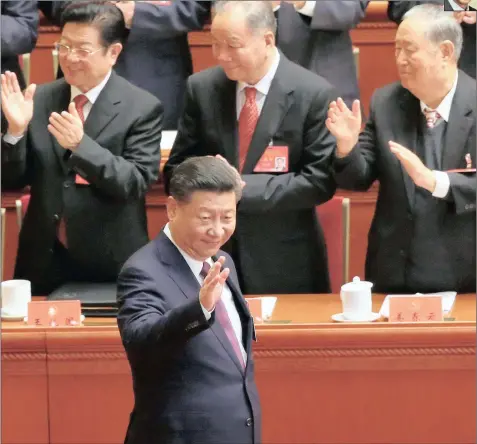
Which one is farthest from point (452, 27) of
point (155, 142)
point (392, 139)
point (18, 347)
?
point (18, 347)

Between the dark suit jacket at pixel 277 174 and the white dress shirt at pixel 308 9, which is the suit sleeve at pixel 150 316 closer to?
the dark suit jacket at pixel 277 174

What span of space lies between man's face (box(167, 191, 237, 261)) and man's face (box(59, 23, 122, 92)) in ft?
3.40

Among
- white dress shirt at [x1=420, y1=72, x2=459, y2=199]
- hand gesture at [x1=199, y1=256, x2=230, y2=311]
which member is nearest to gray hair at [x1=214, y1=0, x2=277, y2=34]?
white dress shirt at [x1=420, y1=72, x2=459, y2=199]

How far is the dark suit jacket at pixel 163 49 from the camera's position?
13.0 ft

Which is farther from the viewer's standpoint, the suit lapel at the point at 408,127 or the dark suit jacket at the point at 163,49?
the dark suit jacket at the point at 163,49

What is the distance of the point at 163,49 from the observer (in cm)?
412

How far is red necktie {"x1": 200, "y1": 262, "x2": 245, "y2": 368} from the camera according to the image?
2.52 m

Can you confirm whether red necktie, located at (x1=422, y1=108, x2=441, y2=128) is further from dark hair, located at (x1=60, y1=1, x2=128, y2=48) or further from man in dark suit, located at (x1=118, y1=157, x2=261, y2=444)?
man in dark suit, located at (x1=118, y1=157, x2=261, y2=444)

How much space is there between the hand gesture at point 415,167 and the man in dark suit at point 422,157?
58 millimetres

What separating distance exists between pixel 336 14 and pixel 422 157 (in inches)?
30.7

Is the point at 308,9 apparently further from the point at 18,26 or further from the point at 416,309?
the point at 416,309

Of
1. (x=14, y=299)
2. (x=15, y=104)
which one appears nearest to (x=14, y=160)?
(x=15, y=104)

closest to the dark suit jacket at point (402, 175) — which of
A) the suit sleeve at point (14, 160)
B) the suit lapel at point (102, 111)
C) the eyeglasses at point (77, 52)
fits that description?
the suit lapel at point (102, 111)

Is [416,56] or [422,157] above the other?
[416,56]
